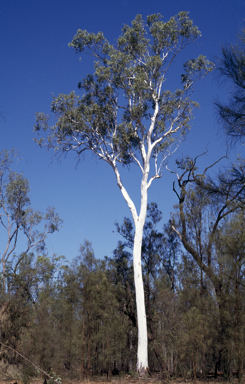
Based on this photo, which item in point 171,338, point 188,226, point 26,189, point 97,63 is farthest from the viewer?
point 26,189

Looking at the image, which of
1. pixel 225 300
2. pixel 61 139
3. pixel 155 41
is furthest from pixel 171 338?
pixel 155 41

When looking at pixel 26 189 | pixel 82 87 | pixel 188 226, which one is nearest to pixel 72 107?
pixel 82 87

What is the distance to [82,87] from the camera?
14.5m

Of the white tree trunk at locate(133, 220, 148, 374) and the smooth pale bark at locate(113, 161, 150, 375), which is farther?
the smooth pale bark at locate(113, 161, 150, 375)

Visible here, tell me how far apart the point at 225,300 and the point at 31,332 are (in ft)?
17.7

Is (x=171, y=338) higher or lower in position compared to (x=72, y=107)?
lower

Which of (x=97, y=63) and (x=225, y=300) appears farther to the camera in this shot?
(x=97, y=63)

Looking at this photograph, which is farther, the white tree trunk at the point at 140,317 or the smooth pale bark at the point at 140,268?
the smooth pale bark at the point at 140,268

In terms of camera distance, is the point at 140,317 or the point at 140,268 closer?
the point at 140,317

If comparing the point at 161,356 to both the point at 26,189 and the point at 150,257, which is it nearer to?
the point at 150,257

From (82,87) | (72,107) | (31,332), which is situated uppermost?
(82,87)

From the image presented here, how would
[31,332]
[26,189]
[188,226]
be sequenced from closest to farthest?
[31,332] → [188,226] → [26,189]

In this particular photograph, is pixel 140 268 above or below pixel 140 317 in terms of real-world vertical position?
above

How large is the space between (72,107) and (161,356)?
34.3ft
